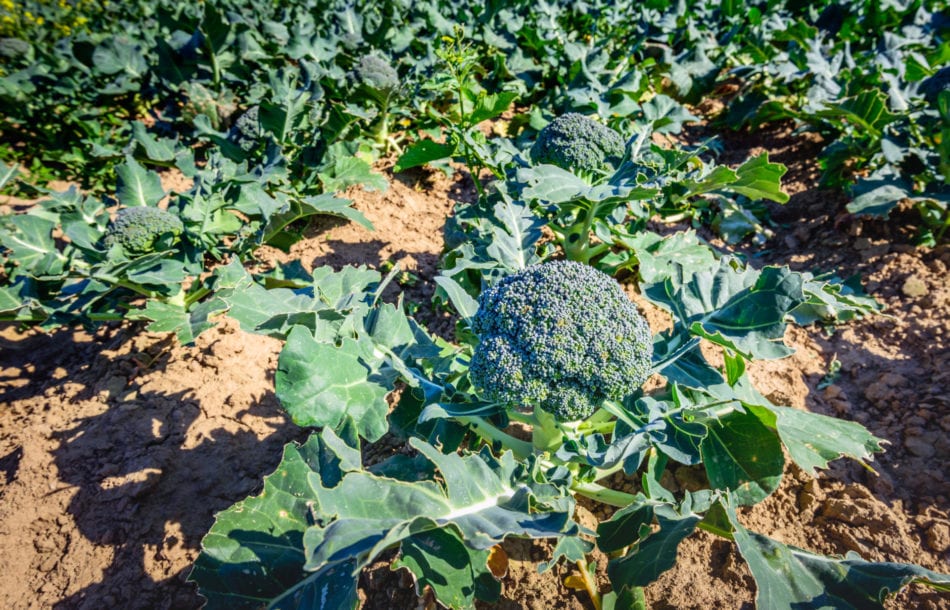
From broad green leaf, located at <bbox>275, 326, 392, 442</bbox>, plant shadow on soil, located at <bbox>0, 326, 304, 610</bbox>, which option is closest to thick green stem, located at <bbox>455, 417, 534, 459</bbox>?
broad green leaf, located at <bbox>275, 326, 392, 442</bbox>

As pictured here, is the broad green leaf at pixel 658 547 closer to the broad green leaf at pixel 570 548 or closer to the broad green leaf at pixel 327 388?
the broad green leaf at pixel 570 548

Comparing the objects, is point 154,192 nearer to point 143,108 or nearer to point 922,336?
point 143,108

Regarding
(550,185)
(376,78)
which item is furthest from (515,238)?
(376,78)

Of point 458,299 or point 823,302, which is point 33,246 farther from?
point 823,302

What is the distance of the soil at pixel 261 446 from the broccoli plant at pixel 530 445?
42cm

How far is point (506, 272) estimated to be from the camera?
237 cm

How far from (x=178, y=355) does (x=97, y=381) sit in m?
0.45

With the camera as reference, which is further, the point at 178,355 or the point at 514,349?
the point at 178,355

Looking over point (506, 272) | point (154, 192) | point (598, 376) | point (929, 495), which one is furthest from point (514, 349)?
point (154, 192)

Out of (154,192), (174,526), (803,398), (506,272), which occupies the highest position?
(506,272)

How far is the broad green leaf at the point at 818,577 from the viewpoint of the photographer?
1402 millimetres

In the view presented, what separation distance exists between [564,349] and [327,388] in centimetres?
82

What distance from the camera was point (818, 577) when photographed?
154 cm

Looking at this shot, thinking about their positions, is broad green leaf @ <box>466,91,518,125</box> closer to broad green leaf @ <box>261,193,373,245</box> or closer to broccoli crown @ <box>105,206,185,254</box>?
broad green leaf @ <box>261,193,373,245</box>
